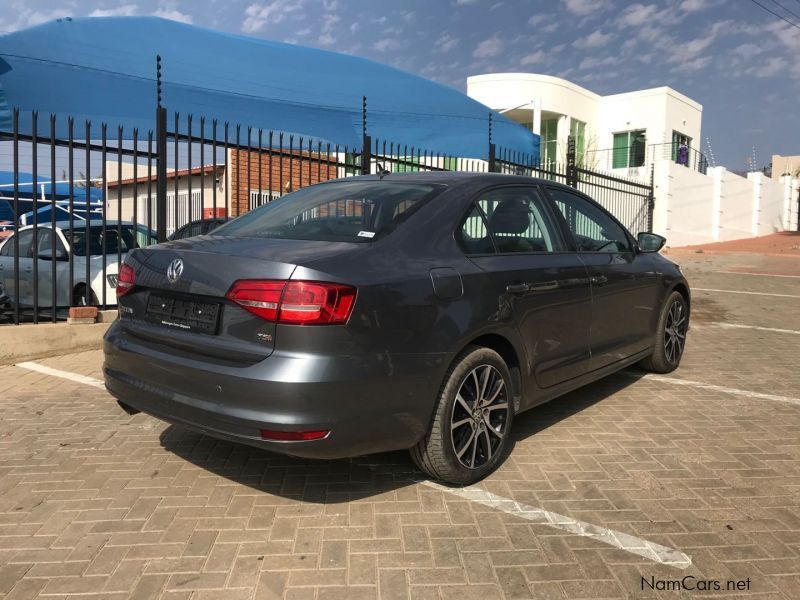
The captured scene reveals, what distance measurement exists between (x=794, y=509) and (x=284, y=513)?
8.20 feet

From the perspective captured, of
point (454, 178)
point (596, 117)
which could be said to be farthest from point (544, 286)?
point (596, 117)

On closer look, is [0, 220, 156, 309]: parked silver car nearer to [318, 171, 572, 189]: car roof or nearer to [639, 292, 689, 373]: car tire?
[318, 171, 572, 189]: car roof

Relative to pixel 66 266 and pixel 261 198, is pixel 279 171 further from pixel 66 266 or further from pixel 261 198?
pixel 66 266

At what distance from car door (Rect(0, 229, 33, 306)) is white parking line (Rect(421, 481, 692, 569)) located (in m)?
6.25

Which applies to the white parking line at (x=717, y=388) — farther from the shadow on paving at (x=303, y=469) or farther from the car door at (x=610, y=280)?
the shadow on paving at (x=303, y=469)

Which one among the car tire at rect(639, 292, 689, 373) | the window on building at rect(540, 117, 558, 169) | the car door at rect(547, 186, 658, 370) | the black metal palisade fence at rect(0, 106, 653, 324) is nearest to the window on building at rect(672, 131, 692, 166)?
the window on building at rect(540, 117, 558, 169)

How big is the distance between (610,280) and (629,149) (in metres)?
29.3

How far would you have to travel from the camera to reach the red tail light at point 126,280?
3.36m

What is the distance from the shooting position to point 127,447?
3986mm

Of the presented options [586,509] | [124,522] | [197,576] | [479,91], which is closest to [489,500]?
[586,509]

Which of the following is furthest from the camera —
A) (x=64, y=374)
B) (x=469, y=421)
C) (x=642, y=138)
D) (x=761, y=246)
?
(x=642, y=138)

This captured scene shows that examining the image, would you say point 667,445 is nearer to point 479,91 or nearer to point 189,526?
point 189,526

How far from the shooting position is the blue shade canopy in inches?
246

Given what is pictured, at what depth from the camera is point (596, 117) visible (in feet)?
105
